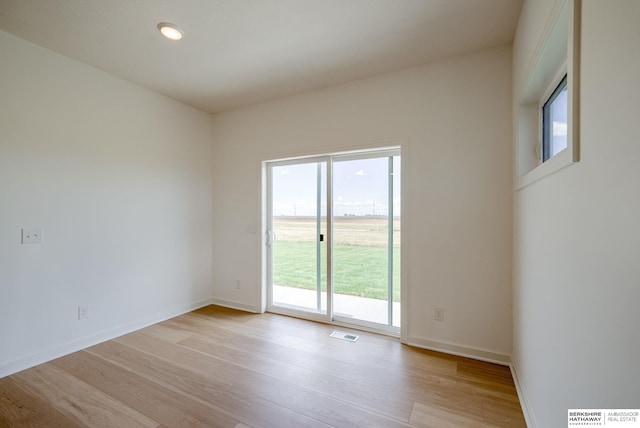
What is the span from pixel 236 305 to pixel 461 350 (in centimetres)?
280

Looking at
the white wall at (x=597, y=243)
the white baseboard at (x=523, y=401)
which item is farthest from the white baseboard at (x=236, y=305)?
the white wall at (x=597, y=243)

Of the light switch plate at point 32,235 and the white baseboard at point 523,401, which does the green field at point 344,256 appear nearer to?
the white baseboard at point 523,401

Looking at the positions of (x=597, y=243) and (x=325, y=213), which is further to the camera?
(x=325, y=213)

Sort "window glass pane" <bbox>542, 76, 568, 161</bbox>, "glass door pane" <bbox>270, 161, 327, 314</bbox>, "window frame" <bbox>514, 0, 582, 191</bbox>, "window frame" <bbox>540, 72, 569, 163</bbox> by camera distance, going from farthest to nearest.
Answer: "glass door pane" <bbox>270, 161, 327, 314</bbox>
"window frame" <bbox>540, 72, 569, 163</bbox>
"window glass pane" <bbox>542, 76, 568, 161</bbox>
"window frame" <bbox>514, 0, 582, 191</bbox>


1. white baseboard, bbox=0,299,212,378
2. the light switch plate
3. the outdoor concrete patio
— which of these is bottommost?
white baseboard, bbox=0,299,212,378

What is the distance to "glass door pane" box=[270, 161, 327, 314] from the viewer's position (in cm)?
331

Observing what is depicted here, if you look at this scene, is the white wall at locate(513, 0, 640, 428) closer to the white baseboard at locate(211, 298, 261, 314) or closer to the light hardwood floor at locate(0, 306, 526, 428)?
the light hardwood floor at locate(0, 306, 526, 428)

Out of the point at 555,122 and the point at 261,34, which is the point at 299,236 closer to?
the point at 261,34

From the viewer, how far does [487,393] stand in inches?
74.9

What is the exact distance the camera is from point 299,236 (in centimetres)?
347

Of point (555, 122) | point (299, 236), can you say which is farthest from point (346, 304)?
point (555, 122)

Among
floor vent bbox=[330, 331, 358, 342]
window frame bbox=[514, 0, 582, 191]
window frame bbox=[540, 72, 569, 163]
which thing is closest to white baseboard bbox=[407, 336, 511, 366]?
floor vent bbox=[330, 331, 358, 342]

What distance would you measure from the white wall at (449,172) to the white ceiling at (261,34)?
26cm

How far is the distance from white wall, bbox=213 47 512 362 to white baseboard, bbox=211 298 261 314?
2012 mm
